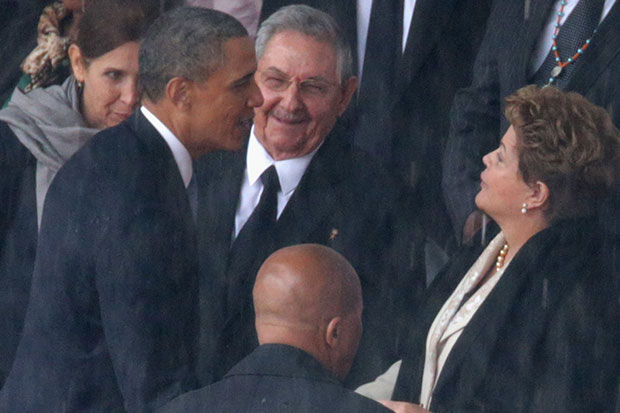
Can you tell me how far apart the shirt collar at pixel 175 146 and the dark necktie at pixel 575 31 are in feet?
3.97

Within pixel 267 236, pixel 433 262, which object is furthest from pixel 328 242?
pixel 433 262

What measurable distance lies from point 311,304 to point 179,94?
0.88m

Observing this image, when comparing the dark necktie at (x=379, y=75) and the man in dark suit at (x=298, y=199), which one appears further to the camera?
the dark necktie at (x=379, y=75)

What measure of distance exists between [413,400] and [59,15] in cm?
190

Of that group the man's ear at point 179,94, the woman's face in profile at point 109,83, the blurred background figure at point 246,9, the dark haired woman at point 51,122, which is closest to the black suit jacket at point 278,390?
the man's ear at point 179,94

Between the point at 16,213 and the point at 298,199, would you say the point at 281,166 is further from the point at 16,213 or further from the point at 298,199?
the point at 16,213

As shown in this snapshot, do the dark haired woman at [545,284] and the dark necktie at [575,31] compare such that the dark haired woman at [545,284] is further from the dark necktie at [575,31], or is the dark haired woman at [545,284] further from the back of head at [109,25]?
the back of head at [109,25]

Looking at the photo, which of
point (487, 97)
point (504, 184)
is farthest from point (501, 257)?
point (487, 97)

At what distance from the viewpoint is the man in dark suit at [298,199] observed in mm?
3881

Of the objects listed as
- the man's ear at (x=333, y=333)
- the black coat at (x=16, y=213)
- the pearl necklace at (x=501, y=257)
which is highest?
the man's ear at (x=333, y=333)

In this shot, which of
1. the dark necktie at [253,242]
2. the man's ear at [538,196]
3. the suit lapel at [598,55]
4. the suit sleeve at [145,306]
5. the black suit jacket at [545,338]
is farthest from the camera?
the dark necktie at [253,242]

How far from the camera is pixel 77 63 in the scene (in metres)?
4.21

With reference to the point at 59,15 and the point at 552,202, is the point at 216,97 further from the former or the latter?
the point at 59,15

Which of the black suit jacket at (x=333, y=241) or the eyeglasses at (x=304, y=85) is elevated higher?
the eyeglasses at (x=304, y=85)
